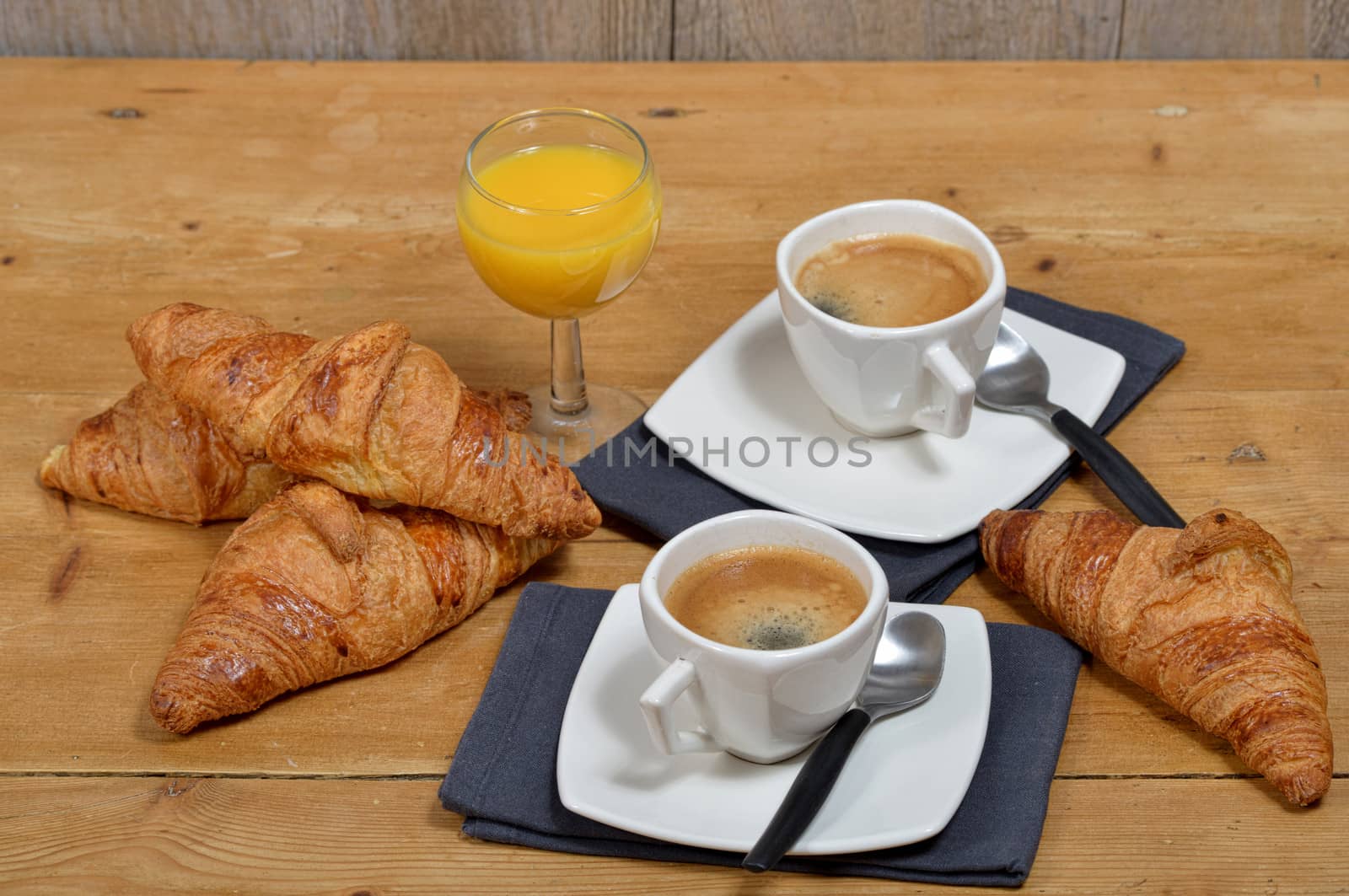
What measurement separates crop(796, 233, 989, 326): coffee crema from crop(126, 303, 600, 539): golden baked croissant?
1.26ft

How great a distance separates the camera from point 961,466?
5.16 feet

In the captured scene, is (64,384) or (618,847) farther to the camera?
(64,384)

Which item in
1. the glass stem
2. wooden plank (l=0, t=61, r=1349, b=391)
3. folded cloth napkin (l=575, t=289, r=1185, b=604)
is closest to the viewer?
folded cloth napkin (l=575, t=289, r=1185, b=604)

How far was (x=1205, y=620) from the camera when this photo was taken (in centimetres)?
130

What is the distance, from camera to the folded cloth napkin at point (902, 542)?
4.83 ft

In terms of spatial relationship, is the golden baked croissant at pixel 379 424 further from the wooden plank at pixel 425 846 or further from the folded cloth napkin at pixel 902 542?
the wooden plank at pixel 425 846

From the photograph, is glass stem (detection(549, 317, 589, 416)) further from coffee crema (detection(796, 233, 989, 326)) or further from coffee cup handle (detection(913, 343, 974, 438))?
coffee cup handle (detection(913, 343, 974, 438))

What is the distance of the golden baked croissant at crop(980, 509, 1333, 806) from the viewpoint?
4.07 feet

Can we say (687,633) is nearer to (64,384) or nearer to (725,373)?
(725,373)

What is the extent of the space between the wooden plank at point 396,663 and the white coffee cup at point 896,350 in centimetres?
20

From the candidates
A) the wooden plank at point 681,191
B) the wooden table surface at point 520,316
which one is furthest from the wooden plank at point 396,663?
the wooden plank at point 681,191

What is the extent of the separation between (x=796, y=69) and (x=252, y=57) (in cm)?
101

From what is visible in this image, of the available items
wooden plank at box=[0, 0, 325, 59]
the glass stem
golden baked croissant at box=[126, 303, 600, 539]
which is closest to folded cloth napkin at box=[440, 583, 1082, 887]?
golden baked croissant at box=[126, 303, 600, 539]

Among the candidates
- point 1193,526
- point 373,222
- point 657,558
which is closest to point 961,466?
point 1193,526
